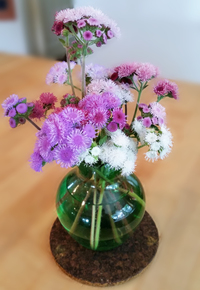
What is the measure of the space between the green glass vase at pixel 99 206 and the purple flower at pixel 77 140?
11 cm

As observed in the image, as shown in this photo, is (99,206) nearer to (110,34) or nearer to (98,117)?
(98,117)

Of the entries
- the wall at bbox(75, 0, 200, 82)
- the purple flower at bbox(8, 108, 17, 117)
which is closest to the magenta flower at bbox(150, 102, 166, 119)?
the purple flower at bbox(8, 108, 17, 117)

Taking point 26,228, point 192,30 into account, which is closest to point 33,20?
point 192,30

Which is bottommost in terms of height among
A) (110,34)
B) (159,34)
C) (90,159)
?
(159,34)

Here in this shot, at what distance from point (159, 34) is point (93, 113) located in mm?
1521

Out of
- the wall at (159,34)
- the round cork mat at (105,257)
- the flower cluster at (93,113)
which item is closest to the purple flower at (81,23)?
the flower cluster at (93,113)

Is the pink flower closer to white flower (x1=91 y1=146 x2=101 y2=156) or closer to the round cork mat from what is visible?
white flower (x1=91 y1=146 x2=101 y2=156)

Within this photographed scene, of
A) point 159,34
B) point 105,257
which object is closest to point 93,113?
point 105,257

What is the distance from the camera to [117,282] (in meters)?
0.55

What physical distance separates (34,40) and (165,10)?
76 centimetres

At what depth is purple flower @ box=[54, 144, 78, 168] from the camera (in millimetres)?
409

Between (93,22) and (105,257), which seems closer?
(93,22)

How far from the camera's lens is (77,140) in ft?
1.33

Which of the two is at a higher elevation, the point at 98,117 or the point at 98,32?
the point at 98,32
